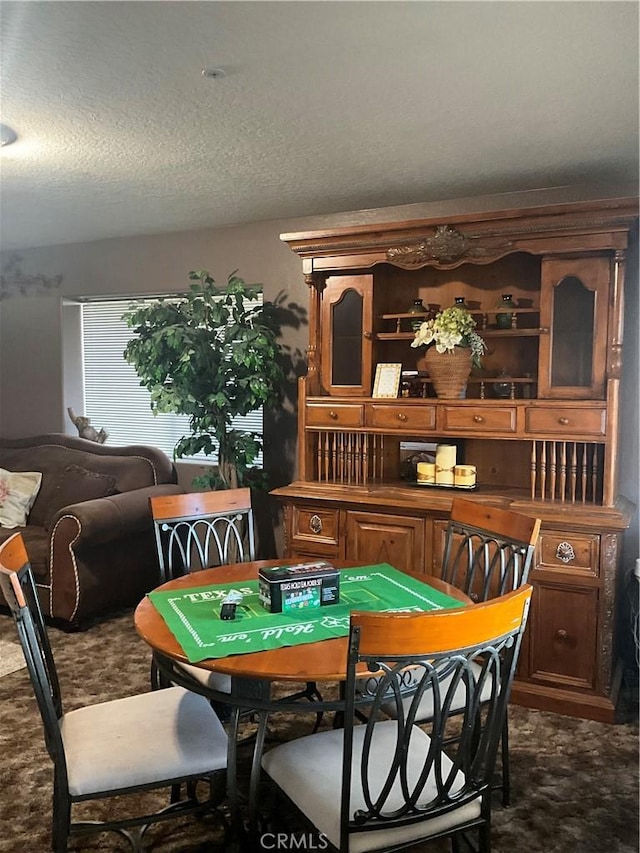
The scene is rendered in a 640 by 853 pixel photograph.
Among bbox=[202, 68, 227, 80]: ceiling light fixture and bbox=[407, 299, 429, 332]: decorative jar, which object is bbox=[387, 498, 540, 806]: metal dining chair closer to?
bbox=[407, 299, 429, 332]: decorative jar

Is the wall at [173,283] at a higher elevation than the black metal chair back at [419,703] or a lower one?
higher

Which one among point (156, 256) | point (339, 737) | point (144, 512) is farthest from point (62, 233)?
point (339, 737)

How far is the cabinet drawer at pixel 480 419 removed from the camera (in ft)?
10.4

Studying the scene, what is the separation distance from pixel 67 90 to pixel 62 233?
2.58 m

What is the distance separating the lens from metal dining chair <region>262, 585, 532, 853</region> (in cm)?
149

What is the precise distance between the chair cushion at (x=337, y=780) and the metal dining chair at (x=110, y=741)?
21cm

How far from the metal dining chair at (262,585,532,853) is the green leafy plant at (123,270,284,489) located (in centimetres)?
229

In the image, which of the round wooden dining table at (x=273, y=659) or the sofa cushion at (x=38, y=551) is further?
the sofa cushion at (x=38, y=551)

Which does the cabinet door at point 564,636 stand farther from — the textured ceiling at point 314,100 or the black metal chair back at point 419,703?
the textured ceiling at point 314,100

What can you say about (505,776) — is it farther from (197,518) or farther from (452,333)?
(452,333)

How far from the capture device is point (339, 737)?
189 centimetres

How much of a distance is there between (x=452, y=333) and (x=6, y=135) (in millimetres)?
2126

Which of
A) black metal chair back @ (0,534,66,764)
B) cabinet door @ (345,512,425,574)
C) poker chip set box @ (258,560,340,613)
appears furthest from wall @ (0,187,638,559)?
black metal chair back @ (0,534,66,764)

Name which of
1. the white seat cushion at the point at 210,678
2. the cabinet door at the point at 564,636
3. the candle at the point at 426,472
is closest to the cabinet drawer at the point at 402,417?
the candle at the point at 426,472
